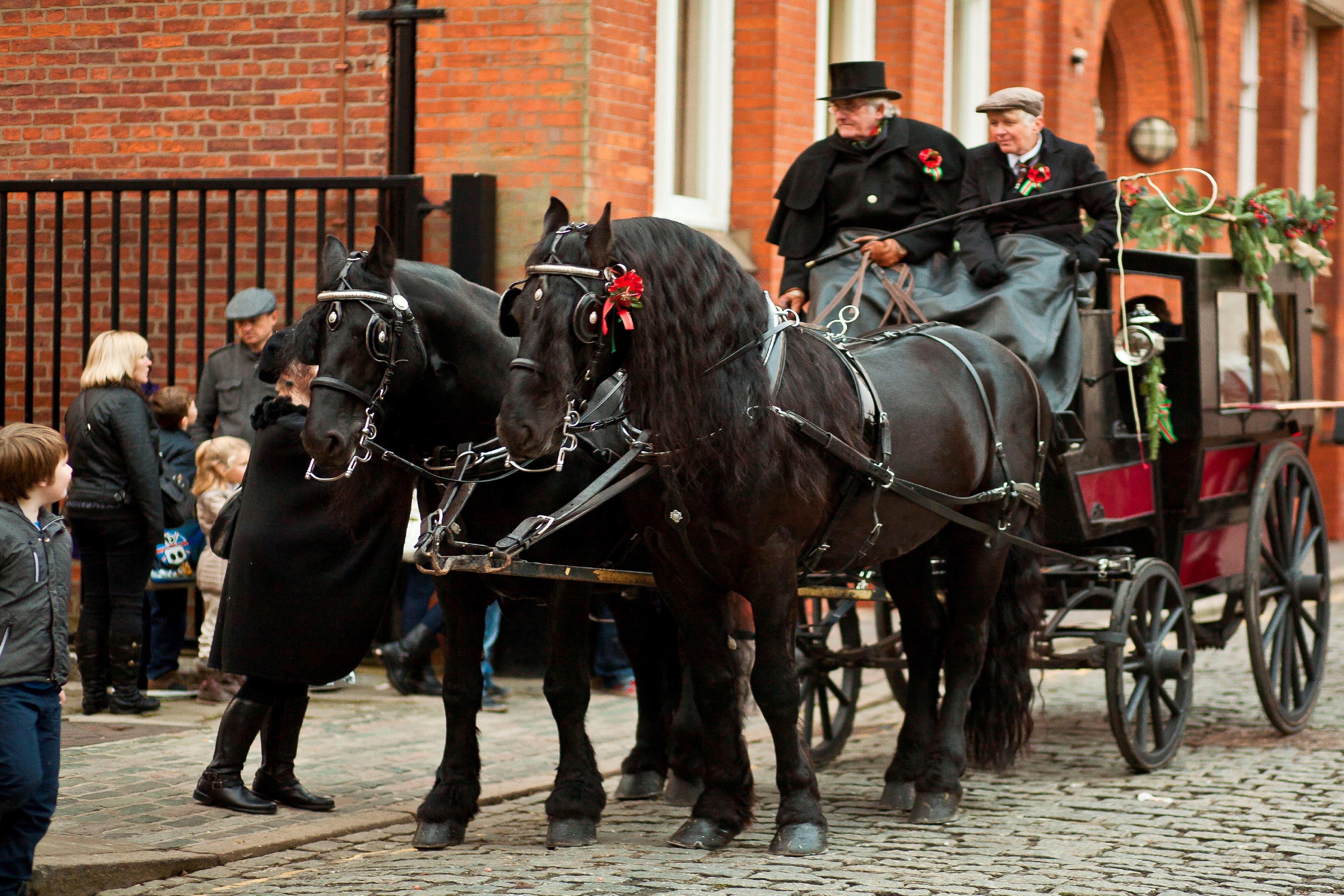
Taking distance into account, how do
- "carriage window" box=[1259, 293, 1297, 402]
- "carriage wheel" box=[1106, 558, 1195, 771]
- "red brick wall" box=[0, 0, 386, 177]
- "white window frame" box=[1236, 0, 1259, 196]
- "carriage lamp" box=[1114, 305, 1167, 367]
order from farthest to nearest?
"white window frame" box=[1236, 0, 1259, 196], "red brick wall" box=[0, 0, 386, 177], "carriage window" box=[1259, 293, 1297, 402], "carriage lamp" box=[1114, 305, 1167, 367], "carriage wheel" box=[1106, 558, 1195, 771]

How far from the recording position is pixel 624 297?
4.86 metres

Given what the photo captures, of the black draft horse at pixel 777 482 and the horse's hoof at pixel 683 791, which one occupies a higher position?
the black draft horse at pixel 777 482

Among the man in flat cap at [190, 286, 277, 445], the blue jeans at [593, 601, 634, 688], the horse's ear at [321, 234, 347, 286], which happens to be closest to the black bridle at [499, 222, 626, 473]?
Answer: the horse's ear at [321, 234, 347, 286]

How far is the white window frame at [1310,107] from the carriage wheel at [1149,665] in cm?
1345

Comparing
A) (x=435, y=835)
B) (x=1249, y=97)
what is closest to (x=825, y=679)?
(x=435, y=835)

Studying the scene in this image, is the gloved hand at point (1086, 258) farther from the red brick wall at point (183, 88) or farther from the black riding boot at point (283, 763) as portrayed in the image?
the red brick wall at point (183, 88)

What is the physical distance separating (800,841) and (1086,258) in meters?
3.01

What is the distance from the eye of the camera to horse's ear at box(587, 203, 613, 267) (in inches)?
192

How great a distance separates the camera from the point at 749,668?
6.44m

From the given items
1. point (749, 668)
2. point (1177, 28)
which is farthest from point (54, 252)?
point (1177, 28)

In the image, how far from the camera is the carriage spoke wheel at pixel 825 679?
7.17 meters

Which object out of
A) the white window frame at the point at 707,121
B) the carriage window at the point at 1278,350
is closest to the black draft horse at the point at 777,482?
the carriage window at the point at 1278,350

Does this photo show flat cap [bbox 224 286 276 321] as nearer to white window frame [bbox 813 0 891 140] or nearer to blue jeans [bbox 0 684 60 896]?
blue jeans [bbox 0 684 60 896]

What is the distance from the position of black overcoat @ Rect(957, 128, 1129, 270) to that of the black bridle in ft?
9.09
